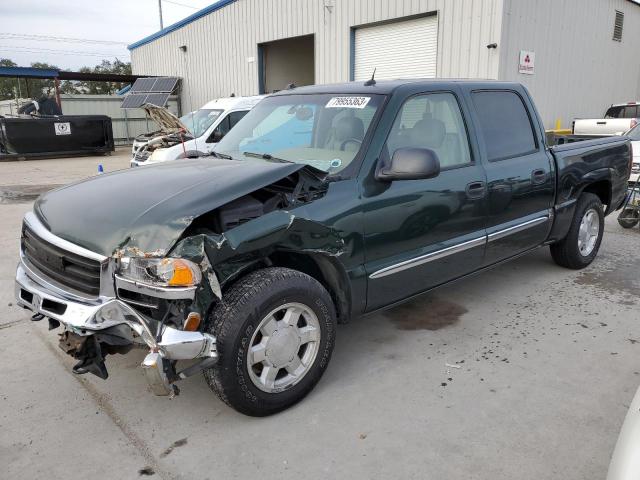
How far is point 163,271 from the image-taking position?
2.44 metres

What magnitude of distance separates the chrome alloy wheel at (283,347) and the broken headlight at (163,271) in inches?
19.3

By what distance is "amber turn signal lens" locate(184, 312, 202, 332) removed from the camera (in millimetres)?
2477

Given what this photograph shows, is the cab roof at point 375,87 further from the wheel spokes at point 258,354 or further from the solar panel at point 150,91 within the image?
the solar panel at point 150,91

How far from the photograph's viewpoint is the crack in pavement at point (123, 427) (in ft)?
8.33

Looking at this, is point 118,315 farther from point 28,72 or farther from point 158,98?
point 28,72

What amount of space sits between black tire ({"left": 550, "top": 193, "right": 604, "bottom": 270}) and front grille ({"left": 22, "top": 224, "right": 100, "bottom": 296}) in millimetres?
4362

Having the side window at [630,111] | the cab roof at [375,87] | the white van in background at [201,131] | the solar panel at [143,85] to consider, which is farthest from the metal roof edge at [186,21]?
the cab roof at [375,87]

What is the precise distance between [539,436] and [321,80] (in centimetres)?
1542

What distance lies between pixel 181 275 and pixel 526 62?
1320 cm

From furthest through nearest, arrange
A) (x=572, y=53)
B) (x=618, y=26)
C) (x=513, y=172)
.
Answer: (x=618, y=26)
(x=572, y=53)
(x=513, y=172)

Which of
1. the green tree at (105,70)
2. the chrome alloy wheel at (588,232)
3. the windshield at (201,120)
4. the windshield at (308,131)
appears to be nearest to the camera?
the windshield at (308,131)

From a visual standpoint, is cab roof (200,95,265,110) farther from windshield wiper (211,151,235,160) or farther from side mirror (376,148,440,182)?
side mirror (376,148,440,182)

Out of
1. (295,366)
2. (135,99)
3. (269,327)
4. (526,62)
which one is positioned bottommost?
(295,366)

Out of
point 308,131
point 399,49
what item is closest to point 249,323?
point 308,131
